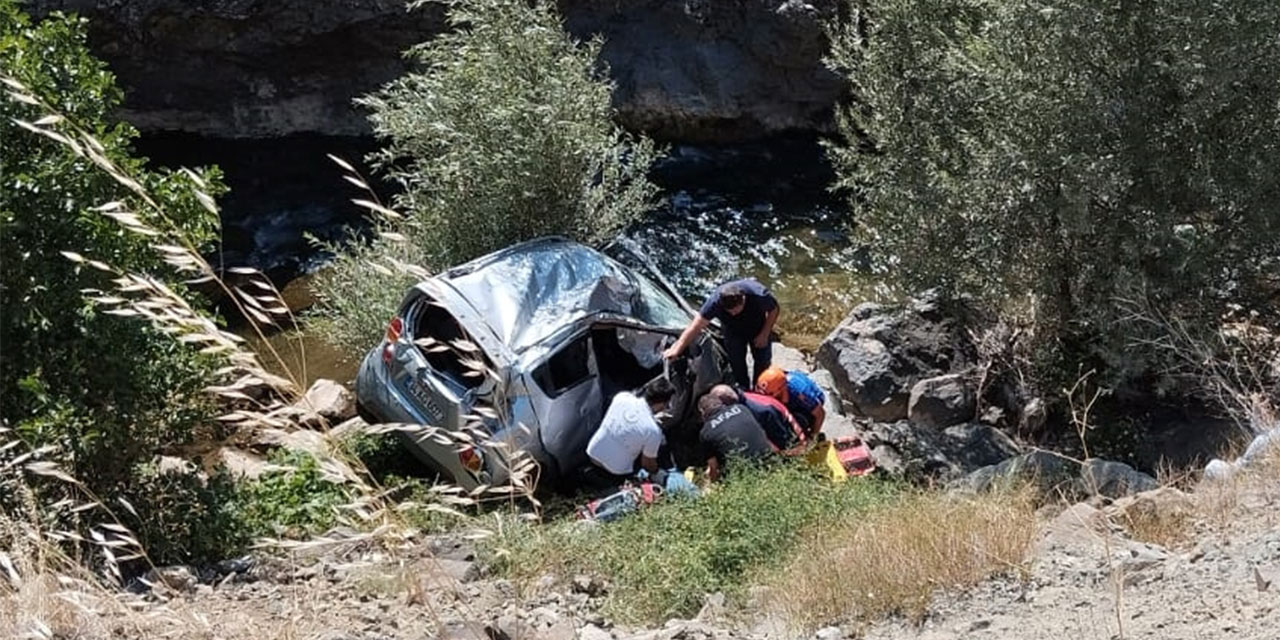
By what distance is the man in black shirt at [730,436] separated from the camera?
925cm

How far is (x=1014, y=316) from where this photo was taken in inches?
443

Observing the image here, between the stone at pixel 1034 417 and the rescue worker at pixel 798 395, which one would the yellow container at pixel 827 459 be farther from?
the stone at pixel 1034 417

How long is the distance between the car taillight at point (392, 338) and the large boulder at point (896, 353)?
13.5 feet

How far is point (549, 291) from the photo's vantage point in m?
10.4

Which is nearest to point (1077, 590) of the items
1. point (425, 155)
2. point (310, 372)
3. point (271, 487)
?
point (271, 487)

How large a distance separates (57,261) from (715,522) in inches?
173

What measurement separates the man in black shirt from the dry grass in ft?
9.31

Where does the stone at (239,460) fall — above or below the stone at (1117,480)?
below

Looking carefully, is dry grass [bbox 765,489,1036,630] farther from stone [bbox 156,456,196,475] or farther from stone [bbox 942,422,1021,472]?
stone [bbox 156,456,196,475]

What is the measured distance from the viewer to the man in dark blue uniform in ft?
35.0

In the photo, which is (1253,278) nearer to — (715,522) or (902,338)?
(902,338)

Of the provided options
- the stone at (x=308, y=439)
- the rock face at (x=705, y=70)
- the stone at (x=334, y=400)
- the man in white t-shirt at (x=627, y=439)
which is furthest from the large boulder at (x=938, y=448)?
the rock face at (x=705, y=70)

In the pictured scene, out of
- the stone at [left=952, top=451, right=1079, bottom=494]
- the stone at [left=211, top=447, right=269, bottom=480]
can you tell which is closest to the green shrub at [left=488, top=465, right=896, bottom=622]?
the stone at [left=952, top=451, right=1079, bottom=494]

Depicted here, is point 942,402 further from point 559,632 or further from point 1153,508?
point 559,632
